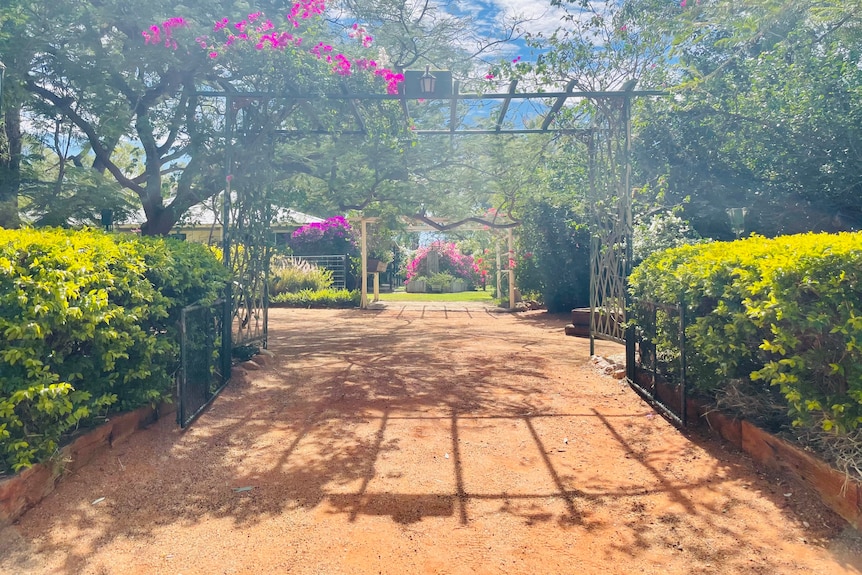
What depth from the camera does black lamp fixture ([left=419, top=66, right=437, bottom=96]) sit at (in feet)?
17.1

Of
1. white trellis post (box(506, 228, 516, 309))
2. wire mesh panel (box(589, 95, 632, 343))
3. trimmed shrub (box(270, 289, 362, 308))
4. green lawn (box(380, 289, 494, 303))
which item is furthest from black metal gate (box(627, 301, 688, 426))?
green lawn (box(380, 289, 494, 303))

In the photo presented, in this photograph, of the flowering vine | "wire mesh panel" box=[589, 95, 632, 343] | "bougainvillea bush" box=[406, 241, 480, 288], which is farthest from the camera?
"bougainvillea bush" box=[406, 241, 480, 288]

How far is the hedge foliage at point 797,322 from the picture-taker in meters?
2.35

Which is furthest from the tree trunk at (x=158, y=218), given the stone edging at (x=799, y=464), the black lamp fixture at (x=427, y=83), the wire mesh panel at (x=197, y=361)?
the stone edging at (x=799, y=464)

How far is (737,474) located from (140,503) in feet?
10.1

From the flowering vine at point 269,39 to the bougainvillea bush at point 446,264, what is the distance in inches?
731

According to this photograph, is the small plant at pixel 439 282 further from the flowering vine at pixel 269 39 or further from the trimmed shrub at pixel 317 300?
the flowering vine at pixel 269 39

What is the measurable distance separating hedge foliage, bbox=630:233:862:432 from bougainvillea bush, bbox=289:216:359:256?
14542 millimetres

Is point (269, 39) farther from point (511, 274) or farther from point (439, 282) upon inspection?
point (439, 282)

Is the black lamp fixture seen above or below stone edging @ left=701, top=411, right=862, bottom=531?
above

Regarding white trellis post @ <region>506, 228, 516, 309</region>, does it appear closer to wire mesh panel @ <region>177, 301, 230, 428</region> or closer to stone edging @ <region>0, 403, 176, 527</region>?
wire mesh panel @ <region>177, 301, 230, 428</region>

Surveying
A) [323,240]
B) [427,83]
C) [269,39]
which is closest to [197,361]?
[269,39]

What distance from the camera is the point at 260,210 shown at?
6227 millimetres

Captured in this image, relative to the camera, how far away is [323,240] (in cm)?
1728
